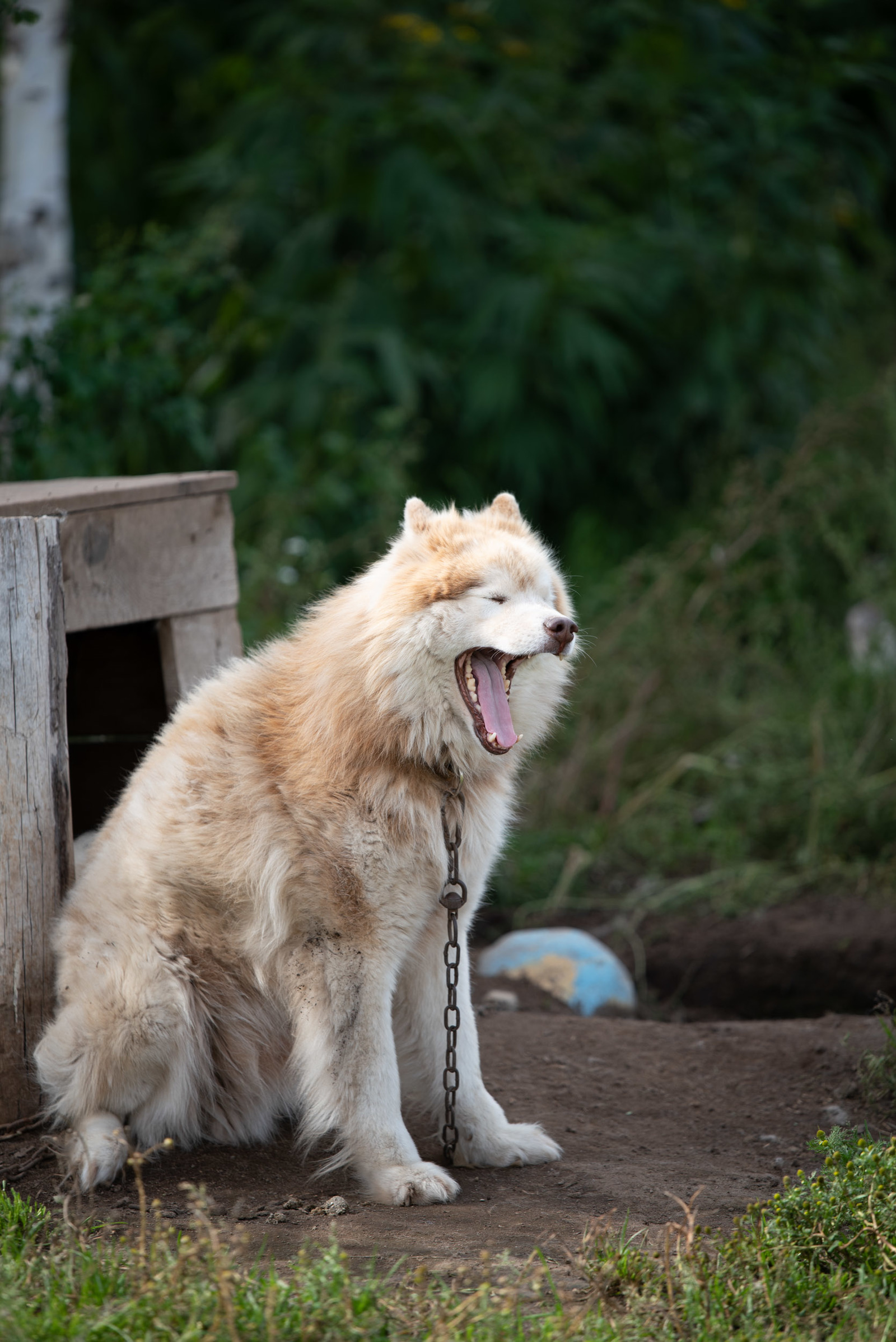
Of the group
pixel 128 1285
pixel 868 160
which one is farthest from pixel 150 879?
pixel 868 160

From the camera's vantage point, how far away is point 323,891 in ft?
9.86

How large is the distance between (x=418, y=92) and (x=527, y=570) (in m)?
6.12

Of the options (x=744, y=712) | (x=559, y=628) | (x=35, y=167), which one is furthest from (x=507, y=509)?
(x=35, y=167)

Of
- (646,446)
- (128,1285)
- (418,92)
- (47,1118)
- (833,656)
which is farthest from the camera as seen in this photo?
(646,446)

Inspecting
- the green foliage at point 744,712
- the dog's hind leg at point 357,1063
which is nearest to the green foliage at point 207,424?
the green foliage at point 744,712

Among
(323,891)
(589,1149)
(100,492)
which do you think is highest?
(100,492)

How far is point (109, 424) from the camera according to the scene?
21.7ft

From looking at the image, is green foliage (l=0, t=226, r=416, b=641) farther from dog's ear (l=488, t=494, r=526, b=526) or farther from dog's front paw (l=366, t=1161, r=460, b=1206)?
dog's front paw (l=366, t=1161, r=460, b=1206)

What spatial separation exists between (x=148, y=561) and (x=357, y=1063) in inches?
70.7

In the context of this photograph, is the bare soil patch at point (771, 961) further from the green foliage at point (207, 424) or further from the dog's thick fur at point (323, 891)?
the green foliage at point (207, 424)

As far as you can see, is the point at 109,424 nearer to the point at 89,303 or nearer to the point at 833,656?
the point at 89,303

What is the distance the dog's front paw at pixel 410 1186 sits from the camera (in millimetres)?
2934

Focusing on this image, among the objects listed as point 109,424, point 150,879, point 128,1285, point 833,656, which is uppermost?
point 109,424

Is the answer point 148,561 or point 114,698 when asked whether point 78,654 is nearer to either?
point 114,698
